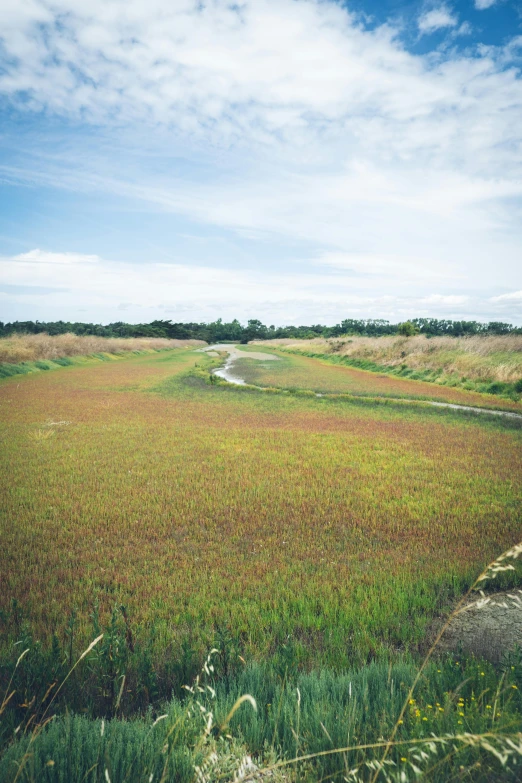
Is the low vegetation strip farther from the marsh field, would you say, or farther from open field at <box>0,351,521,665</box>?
the marsh field

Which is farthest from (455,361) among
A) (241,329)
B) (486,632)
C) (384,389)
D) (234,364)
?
(241,329)

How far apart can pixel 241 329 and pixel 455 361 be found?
15603 cm

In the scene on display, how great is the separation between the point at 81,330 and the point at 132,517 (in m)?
109

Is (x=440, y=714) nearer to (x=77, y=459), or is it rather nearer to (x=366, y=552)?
(x=366, y=552)

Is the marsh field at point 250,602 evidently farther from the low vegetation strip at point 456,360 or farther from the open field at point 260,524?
the low vegetation strip at point 456,360

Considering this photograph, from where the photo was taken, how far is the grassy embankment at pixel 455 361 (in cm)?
2693

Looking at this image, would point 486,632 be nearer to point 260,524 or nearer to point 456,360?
point 260,524

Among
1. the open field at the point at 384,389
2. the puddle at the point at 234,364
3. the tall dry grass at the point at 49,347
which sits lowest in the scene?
the open field at the point at 384,389

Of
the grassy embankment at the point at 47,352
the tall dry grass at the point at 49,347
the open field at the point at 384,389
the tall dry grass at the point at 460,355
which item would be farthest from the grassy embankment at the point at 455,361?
the tall dry grass at the point at 49,347

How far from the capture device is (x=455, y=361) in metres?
34.1

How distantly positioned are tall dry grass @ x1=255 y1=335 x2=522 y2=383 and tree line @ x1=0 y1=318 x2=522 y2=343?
567 inches

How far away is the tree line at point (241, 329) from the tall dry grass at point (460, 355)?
1441 centimetres

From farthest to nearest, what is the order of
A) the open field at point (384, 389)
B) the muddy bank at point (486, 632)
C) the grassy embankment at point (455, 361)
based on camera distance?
1. the grassy embankment at point (455, 361)
2. the open field at point (384, 389)
3. the muddy bank at point (486, 632)

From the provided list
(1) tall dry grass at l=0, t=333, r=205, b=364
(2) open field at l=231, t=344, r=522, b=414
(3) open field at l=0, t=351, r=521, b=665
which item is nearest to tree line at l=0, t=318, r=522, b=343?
(1) tall dry grass at l=0, t=333, r=205, b=364
